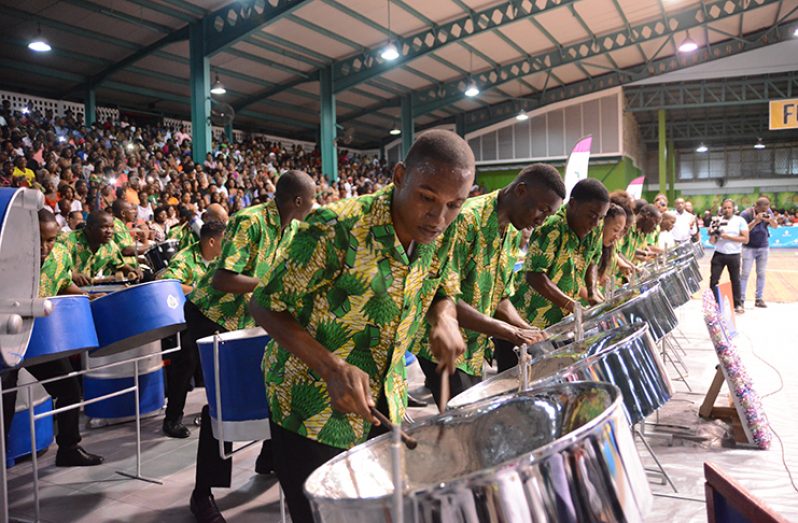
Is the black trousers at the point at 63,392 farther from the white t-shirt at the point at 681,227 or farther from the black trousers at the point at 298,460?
the white t-shirt at the point at 681,227

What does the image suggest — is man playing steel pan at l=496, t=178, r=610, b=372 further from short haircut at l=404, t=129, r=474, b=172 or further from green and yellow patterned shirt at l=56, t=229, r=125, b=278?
green and yellow patterned shirt at l=56, t=229, r=125, b=278

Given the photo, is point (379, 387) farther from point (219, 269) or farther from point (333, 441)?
point (219, 269)

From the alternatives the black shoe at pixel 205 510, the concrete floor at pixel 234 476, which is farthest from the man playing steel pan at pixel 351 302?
the concrete floor at pixel 234 476

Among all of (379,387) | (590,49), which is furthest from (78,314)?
(590,49)

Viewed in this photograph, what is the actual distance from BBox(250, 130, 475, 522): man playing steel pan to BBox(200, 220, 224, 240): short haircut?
1699 mm

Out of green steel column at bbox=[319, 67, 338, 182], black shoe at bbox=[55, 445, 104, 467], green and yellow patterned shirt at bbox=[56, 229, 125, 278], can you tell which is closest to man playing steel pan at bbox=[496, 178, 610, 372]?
black shoe at bbox=[55, 445, 104, 467]

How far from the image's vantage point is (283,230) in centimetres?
198

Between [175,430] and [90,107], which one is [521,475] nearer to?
[175,430]

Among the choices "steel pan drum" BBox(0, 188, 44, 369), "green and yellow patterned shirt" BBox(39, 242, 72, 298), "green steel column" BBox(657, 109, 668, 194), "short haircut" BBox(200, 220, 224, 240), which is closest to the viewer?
"steel pan drum" BBox(0, 188, 44, 369)

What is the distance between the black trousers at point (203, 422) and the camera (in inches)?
69.9

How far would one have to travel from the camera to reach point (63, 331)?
1.75 metres

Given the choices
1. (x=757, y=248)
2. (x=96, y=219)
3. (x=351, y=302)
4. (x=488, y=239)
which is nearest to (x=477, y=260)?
(x=488, y=239)

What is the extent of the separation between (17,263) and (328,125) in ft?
30.3

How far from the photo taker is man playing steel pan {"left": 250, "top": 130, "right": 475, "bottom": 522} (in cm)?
92
